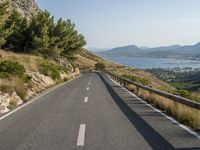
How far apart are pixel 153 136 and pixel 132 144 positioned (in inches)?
40.9

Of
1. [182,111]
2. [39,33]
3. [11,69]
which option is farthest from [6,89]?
[39,33]

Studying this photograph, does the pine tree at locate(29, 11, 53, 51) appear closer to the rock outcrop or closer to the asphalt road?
the rock outcrop

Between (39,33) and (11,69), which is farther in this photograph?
(39,33)

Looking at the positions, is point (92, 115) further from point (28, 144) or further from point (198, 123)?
point (28, 144)

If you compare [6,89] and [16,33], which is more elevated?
[16,33]

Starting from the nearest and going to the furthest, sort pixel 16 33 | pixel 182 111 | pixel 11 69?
1. pixel 182 111
2. pixel 11 69
3. pixel 16 33

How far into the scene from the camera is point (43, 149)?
22.6 ft

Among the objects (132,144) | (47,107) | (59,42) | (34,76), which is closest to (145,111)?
(47,107)

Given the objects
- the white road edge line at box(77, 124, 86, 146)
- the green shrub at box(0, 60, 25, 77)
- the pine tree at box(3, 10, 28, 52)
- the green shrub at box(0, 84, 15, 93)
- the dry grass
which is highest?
the pine tree at box(3, 10, 28, 52)

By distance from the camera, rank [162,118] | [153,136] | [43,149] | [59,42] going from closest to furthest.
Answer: [43,149] → [153,136] → [162,118] → [59,42]

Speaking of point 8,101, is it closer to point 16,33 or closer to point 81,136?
point 81,136

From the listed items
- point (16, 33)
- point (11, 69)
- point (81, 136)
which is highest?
point (16, 33)

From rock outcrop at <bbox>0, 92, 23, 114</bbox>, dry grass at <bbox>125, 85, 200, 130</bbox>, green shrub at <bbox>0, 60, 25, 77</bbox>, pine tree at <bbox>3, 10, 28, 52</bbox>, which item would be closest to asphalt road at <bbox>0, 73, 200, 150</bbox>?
dry grass at <bbox>125, 85, 200, 130</bbox>

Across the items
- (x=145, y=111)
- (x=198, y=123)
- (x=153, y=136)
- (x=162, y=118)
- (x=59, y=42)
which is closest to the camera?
(x=153, y=136)
